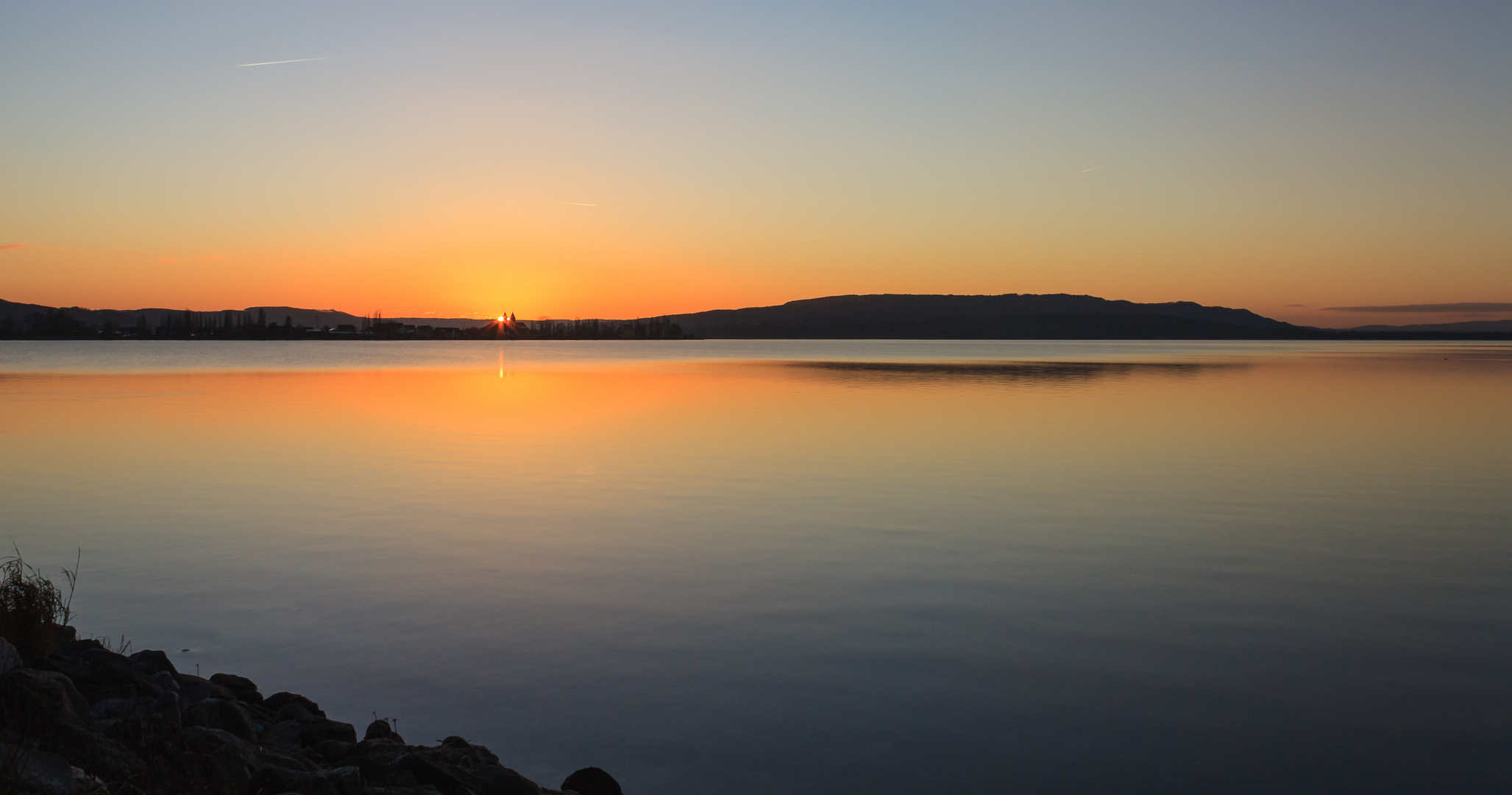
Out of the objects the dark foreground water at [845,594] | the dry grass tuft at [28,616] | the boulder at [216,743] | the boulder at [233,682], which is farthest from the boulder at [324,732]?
the dry grass tuft at [28,616]

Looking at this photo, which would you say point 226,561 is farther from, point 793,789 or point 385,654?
point 793,789

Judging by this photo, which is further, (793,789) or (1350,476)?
(1350,476)

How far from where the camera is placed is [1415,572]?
11.3 metres

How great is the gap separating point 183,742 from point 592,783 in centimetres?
241

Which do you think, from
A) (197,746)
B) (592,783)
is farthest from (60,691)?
(592,783)

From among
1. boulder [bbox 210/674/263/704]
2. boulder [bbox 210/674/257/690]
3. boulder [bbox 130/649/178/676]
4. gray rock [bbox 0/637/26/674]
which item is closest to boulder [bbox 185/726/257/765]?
boulder [bbox 210/674/263/704]

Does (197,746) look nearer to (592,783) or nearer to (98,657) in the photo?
(592,783)

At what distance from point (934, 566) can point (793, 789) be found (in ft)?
18.7

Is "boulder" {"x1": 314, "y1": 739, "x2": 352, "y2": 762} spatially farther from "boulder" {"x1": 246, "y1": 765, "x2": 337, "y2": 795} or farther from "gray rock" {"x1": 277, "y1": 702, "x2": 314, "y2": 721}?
"boulder" {"x1": 246, "y1": 765, "x2": 337, "y2": 795}

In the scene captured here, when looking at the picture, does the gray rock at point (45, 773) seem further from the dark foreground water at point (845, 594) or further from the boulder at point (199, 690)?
the dark foreground water at point (845, 594)

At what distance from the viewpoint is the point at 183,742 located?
5984mm

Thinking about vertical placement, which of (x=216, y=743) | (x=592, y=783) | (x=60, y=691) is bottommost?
(x=592, y=783)

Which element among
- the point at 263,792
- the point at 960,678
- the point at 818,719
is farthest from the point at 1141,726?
the point at 263,792

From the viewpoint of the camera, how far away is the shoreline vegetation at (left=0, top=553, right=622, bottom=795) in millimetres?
5457
